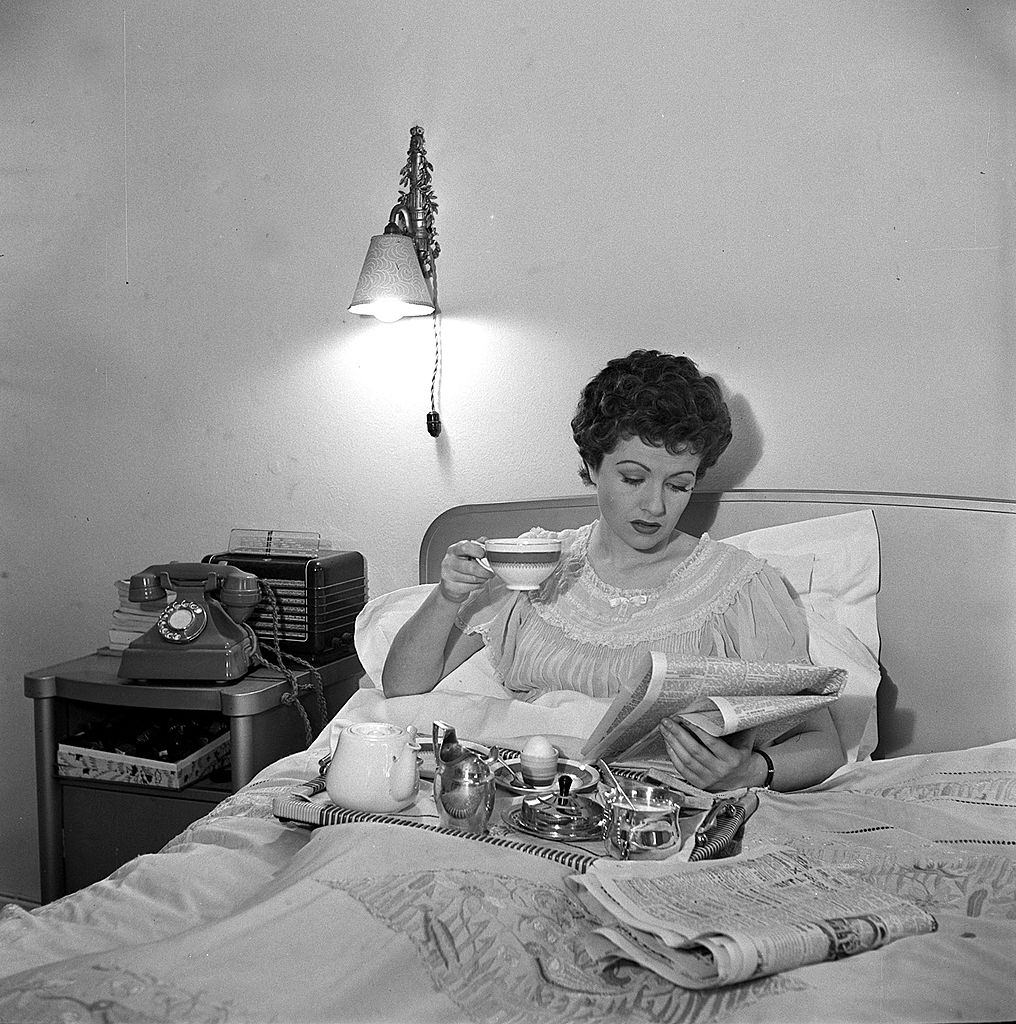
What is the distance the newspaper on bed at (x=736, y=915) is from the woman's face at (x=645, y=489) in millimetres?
716

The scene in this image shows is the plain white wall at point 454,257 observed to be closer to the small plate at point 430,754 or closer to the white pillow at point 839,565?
the white pillow at point 839,565

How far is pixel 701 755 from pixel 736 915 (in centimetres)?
44

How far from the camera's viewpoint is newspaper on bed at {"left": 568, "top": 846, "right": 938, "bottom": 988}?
0.83 metres

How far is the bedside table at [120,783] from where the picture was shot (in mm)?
2037

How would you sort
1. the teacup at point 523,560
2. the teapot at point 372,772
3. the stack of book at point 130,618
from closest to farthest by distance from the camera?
the teapot at point 372,772 → the teacup at point 523,560 → the stack of book at point 130,618

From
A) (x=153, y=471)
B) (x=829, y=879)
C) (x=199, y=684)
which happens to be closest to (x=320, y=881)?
(x=829, y=879)

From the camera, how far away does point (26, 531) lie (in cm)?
270

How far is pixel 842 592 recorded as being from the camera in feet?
5.87

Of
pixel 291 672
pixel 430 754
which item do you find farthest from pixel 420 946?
pixel 291 672

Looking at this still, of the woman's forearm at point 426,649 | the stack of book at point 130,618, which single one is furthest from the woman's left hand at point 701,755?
the stack of book at point 130,618

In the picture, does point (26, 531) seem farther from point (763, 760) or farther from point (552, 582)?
point (763, 760)

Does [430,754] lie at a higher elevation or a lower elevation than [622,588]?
lower

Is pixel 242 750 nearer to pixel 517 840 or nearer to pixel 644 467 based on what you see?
pixel 644 467

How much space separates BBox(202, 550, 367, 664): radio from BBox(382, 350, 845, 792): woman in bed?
50cm
